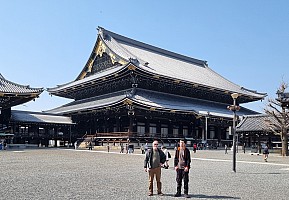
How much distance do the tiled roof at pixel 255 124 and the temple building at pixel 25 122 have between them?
27.3 metres

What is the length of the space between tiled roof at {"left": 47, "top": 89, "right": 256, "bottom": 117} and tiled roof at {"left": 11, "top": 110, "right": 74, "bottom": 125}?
4.79 ft

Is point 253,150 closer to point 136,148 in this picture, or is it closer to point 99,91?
point 136,148

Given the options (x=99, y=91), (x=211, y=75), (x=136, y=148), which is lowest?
(x=136, y=148)

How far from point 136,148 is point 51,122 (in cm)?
1612

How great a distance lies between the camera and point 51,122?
51.5 metres

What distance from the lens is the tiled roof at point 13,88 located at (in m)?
43.5

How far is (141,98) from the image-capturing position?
150 feet

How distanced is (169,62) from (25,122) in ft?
95.6

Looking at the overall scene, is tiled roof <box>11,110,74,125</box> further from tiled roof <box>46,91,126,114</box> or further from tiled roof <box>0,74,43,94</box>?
tiled roof <box>0,74,43,94</box>

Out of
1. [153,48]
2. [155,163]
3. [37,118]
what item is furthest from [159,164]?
[153,48]

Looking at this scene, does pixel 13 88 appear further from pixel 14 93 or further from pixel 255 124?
pixel 255 124

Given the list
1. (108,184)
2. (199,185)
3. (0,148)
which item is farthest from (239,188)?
(0,148)

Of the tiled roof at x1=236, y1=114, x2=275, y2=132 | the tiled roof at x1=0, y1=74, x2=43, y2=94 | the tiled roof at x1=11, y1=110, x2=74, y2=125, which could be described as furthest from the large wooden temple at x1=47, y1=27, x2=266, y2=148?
the tiled roof at x1=236, y1=114, x2=275, y2=132

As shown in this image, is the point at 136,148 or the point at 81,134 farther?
the point at 81,134
